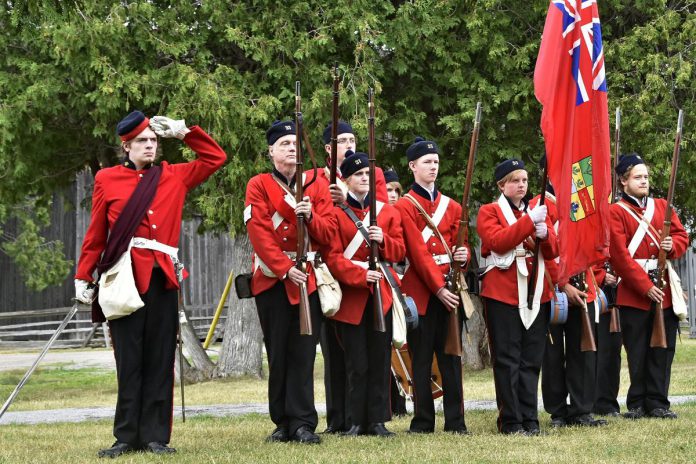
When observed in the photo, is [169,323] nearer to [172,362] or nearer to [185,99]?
[172,362]

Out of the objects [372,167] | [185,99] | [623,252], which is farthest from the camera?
[185,99]

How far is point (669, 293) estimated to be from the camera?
1000 centimetres

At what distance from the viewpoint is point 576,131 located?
342 inches

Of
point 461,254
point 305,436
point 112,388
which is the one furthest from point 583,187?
point 112,388

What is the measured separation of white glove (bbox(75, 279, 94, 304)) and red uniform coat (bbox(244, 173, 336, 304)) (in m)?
1.13

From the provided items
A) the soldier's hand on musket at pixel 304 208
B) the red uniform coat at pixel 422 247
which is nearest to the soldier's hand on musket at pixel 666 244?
the red uniform coat at pixel 422 247

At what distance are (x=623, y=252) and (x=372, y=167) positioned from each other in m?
2.39

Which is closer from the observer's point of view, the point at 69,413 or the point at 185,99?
the point at 69,413

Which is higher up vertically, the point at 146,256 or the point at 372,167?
the point at 372,167

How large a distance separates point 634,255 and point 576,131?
1.68m

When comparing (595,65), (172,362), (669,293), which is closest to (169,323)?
(172,362)

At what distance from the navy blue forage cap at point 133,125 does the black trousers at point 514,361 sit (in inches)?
111

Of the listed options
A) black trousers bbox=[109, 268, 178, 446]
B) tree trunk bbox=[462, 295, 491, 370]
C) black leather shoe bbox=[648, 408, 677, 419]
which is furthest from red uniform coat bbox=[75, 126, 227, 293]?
tree trunk bbox=[462, 295, 491, 370]

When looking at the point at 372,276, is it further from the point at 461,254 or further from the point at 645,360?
the point at 645,360
